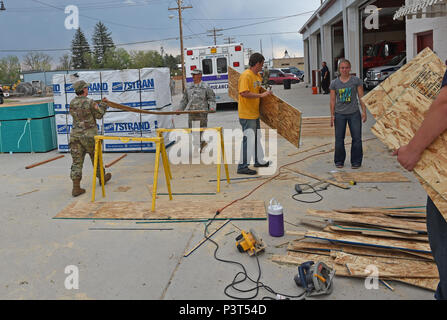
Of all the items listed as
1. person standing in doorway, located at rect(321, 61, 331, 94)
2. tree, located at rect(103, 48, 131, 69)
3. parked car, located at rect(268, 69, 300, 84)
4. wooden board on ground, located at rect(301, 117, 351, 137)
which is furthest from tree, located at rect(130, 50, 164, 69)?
wooden board on ground, located at rect(301, 117, 351, 137)

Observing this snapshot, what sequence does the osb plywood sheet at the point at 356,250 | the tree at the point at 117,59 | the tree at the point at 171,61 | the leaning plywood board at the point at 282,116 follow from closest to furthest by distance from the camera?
the osb plywood sheet at the point at 356,250 → the leaning plywood board at the point at 282,116 → the tree at the point at 117,59 → the tree at the point at 171,61

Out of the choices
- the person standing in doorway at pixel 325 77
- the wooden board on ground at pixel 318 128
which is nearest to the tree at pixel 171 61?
the person standing in doorway at pixel 325 77

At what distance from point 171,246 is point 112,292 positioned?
3.51 feet

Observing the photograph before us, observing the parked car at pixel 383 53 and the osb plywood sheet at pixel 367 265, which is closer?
the osb plywood sheet at pixel 367 265

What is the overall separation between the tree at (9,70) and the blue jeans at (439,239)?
92.3 metres

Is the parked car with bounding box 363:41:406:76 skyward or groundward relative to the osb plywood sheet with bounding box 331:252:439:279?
skyward

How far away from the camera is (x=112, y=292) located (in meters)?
3.58

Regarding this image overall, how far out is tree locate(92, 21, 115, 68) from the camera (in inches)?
4120

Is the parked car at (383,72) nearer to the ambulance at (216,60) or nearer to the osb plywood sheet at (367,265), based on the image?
the ambulance at (216,60)

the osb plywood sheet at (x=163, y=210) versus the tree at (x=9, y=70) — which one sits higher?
the tree at (x=9, y=70)

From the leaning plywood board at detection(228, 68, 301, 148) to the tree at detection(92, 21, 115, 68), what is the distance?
335 feet

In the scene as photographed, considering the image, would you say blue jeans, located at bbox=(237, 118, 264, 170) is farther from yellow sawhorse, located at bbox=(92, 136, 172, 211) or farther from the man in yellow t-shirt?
yellow sawhorse, located at bbox=(92, 136, 172, 211)

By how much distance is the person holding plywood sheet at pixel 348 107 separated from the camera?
24.6 feet

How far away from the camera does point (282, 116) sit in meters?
7.21
